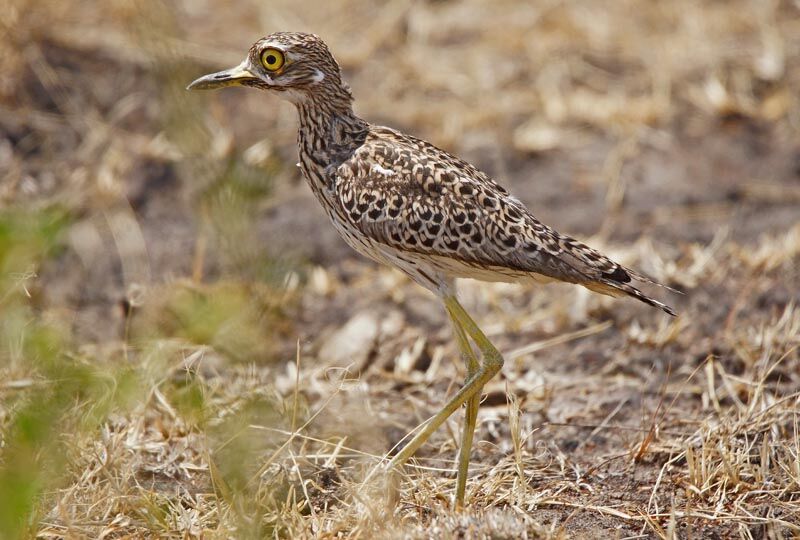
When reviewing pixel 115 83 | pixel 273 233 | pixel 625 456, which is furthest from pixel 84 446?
pixel 115 83

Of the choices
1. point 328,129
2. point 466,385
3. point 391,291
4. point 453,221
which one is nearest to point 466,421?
point 466,385

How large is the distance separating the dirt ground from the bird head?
14.8 inches

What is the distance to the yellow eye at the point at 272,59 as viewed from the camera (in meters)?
4.11

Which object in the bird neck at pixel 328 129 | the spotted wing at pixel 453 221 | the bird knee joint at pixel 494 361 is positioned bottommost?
the bird knee joint at pixel 494 361

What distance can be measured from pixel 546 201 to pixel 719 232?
1113 mm

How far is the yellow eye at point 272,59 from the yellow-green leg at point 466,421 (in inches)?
48.3

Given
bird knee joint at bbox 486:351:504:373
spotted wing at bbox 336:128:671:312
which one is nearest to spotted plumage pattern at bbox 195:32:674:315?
spotted wing at bbox 336:128:671:312

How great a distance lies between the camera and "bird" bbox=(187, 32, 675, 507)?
3.83 metres

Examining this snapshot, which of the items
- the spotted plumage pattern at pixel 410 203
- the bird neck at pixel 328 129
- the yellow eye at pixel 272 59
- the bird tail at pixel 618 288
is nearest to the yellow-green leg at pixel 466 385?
the spotted plumage pattern at pixel 410 203

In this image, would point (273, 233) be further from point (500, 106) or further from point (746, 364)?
point (746, 364)

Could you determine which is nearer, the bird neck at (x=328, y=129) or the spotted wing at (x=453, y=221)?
the spotted wing at (x=453, y=221)

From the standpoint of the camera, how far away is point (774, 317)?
5.02m

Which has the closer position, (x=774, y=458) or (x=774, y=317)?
(x=774, y=458)

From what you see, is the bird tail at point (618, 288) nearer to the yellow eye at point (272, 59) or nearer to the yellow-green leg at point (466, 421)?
the yellow-green leg at point (466, 421)
